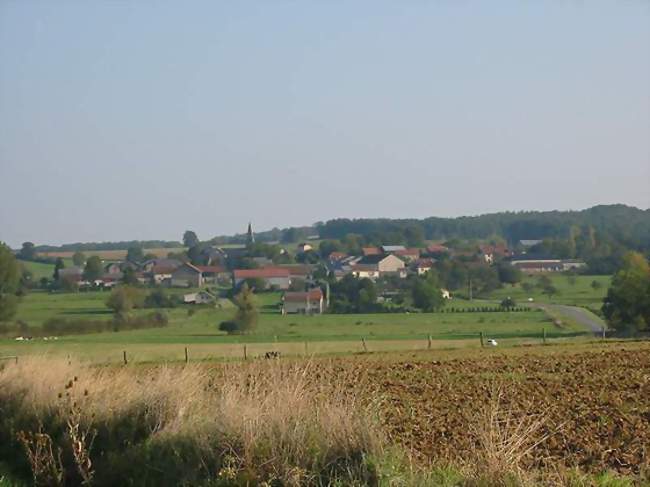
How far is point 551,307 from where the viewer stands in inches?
3415

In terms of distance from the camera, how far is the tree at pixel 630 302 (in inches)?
2506

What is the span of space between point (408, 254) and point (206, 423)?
437 ft

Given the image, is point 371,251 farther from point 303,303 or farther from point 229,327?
point 229,327

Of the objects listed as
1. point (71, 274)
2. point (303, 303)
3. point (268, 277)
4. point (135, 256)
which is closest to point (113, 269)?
point (71, 274)

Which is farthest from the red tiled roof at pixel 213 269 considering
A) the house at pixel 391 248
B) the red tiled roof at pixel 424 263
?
the house at pixel 391 248

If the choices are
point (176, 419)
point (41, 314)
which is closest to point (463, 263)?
point (41, 314)

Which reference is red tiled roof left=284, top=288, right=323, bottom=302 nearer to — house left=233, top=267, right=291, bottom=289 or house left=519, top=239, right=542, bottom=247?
house left=233, top=267, right=291, bottom=289

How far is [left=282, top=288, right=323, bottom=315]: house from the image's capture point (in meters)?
88.8

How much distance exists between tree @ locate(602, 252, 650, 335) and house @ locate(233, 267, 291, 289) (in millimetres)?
45536

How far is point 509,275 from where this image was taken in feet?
370

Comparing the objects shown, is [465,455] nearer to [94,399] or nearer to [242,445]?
[242,445]

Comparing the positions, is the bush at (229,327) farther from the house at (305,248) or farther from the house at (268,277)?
the house at (305,248)

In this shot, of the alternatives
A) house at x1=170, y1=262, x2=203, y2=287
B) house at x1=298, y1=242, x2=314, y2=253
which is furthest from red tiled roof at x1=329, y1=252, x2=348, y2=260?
house at x1=170, y1=262, x2=203, y2=287

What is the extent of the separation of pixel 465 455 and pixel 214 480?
9.50 ft
